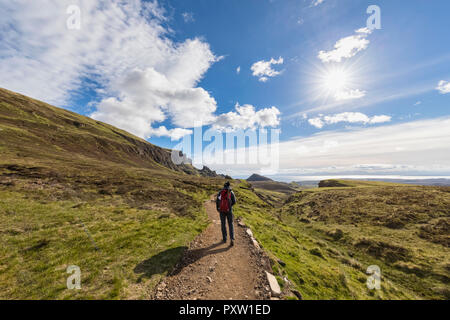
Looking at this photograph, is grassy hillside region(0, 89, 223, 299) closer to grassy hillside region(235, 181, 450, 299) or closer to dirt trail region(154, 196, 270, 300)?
dirt trail region(154, 196, 270, 300)

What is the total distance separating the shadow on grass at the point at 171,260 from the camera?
937 centimetres

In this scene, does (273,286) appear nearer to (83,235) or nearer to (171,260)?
(171,260)

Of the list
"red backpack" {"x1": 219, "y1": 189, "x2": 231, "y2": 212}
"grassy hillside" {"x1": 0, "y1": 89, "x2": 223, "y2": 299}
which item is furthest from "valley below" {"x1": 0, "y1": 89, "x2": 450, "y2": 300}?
"red backpack" {"x1": 219, "y1": 189, "x2": 231, "y2": 212}

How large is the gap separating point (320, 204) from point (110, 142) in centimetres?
12465

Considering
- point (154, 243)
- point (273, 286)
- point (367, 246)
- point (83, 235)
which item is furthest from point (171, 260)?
point (367, 246)

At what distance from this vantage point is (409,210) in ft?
103

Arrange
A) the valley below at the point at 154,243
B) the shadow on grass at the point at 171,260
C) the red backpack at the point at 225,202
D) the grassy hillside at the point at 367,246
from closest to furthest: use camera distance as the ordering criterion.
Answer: the valley below at the point at 154,243 → the shadow on grass at the point at 171,260 → the red backpack at the point at 225,202 → the grassy hillside at the point at 367,246

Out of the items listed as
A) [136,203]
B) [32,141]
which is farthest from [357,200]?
[32,141]

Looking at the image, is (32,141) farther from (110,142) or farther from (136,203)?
(136,203)

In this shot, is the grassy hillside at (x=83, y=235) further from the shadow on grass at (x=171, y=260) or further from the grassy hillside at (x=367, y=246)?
the grassy hillside at (x=367, y=246)

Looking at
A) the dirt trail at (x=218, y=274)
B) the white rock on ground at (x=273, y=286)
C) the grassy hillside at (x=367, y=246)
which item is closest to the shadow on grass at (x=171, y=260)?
the dirt trail at (x=218, y=274)

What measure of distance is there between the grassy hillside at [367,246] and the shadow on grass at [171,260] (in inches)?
197

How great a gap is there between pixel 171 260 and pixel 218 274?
135 inches

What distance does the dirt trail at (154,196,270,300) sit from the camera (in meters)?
7.75
